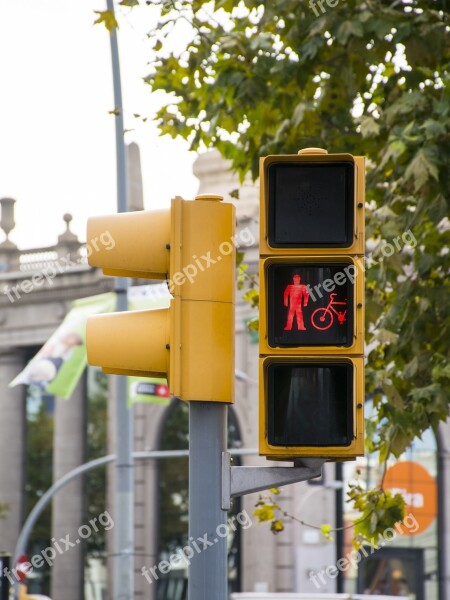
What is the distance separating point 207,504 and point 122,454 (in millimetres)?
10557

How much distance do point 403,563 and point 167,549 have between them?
6890 mm

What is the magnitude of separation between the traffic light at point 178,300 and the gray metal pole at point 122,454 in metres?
9.31

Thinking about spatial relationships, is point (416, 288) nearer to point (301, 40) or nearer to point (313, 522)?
point (301, 40)

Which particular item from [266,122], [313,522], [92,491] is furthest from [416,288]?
[92,491]

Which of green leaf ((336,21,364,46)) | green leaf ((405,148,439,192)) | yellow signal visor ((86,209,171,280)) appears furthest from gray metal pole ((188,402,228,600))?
green leaf ((336,21,364,46))

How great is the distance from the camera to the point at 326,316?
4.99 m

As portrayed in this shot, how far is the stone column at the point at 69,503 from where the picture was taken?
3909 cm

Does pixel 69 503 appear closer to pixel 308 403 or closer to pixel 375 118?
pixel 375 118

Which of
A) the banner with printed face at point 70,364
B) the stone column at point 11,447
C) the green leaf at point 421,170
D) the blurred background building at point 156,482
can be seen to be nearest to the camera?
the green leaf at point 421,170

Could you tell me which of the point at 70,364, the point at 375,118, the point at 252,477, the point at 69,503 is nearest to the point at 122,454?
the point at 375,118

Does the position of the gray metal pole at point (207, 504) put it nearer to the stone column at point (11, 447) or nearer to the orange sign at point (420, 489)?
the orange sign at point (420, 489)

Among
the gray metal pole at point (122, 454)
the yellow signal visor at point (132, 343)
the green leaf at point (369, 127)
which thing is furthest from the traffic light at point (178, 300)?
the gray metal pole at point (122, 454)

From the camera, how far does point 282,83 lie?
11.7m

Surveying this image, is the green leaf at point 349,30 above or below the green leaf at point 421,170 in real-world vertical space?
above
